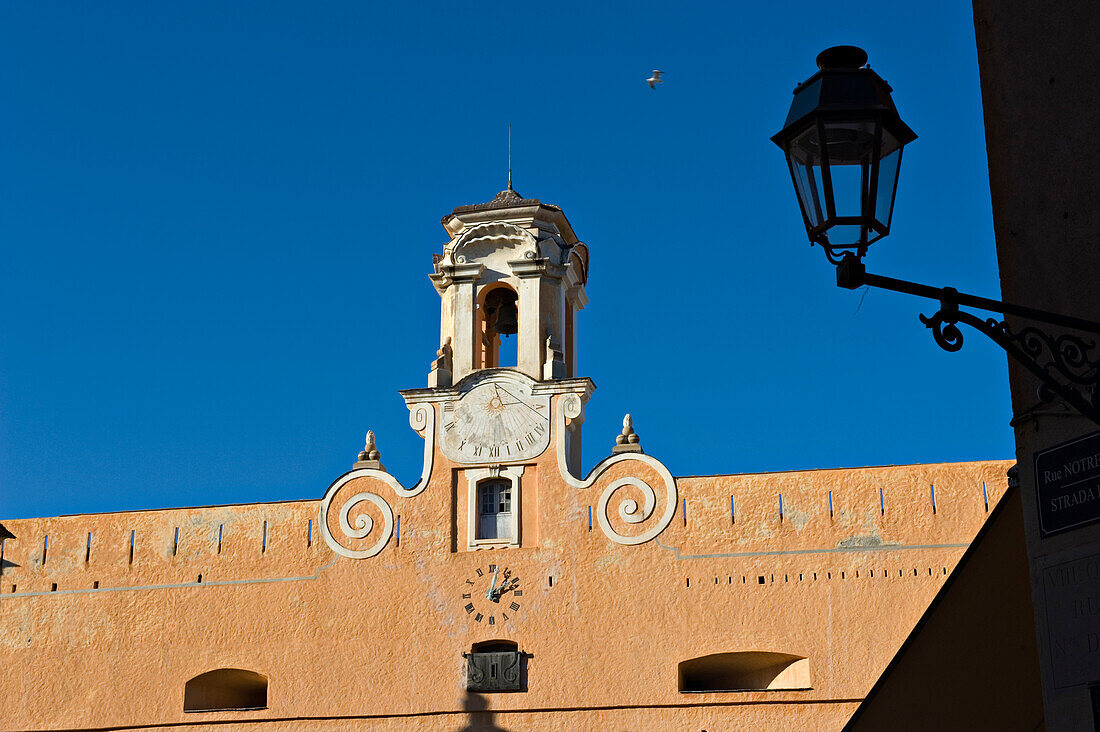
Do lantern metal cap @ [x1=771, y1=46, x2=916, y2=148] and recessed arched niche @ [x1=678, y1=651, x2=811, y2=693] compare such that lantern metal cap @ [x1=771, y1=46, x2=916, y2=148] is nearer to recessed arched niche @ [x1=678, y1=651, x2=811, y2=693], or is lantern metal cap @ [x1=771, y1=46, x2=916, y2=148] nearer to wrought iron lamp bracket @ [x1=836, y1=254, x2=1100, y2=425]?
wrought iron lamp bracket @ [x1=836, y1=254, x2=1100, y2=425]

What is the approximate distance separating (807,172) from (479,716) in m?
11.8

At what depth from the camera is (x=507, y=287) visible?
56.0 ft

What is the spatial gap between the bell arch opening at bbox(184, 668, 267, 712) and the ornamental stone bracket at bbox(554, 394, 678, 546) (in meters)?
4.08

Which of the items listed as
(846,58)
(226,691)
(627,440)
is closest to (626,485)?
(627,440)

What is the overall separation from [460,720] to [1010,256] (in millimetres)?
10906

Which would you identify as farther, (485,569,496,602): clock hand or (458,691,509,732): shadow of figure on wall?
(485,569,496,602): clock hand

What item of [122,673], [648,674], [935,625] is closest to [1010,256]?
[935,625]

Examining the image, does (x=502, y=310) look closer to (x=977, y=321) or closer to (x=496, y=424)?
(x=496, y=424)

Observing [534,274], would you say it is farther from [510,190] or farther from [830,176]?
[830,176]

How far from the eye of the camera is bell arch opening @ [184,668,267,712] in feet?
52.0

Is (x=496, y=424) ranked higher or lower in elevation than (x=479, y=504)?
higher

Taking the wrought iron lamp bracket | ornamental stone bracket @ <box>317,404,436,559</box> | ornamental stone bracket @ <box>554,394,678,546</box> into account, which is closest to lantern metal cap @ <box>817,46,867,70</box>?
the wrought iron lamp bracket

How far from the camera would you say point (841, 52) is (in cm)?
441

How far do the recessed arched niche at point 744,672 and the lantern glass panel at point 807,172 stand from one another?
436 inches
